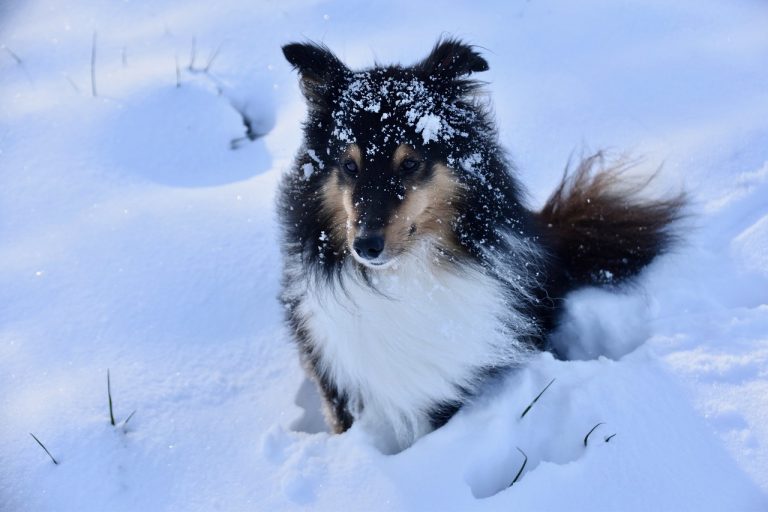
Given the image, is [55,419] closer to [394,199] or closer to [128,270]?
[128,270]

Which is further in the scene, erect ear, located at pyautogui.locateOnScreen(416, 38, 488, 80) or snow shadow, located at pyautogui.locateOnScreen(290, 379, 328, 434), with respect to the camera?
snow shadow, located at pyautogui.locateOnScreen(290, 379, 328, 434)

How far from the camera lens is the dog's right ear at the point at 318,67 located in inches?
73.0

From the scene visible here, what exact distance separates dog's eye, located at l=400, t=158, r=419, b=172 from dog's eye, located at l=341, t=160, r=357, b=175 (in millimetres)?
155

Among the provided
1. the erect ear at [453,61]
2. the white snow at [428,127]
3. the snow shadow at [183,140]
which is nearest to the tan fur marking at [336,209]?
the white snow at [428,127]

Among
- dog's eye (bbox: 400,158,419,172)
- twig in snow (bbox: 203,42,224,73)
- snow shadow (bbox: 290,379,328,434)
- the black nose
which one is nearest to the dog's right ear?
dog's eye (bbox: 400,158,419,172)

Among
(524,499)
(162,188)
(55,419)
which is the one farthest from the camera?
(162,188)

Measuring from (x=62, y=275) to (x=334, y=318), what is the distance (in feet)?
4.60

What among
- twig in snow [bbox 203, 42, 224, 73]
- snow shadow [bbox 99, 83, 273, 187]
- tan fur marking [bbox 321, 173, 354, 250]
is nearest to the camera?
tan fur marking [bbox 321, 173, 354, 250]

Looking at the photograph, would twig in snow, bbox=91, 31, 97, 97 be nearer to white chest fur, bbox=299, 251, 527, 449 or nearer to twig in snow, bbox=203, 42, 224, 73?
twig in snow, bbox=203, 42, 224, 73

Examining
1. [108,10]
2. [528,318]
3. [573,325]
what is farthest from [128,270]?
[108,10]

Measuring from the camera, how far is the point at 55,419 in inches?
79.0

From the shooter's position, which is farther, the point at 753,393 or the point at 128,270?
the point at 128,270

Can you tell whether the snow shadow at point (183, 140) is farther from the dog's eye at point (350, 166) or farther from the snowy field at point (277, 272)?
the dog's eye at point (350, 166)

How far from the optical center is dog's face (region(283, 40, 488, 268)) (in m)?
1.71
